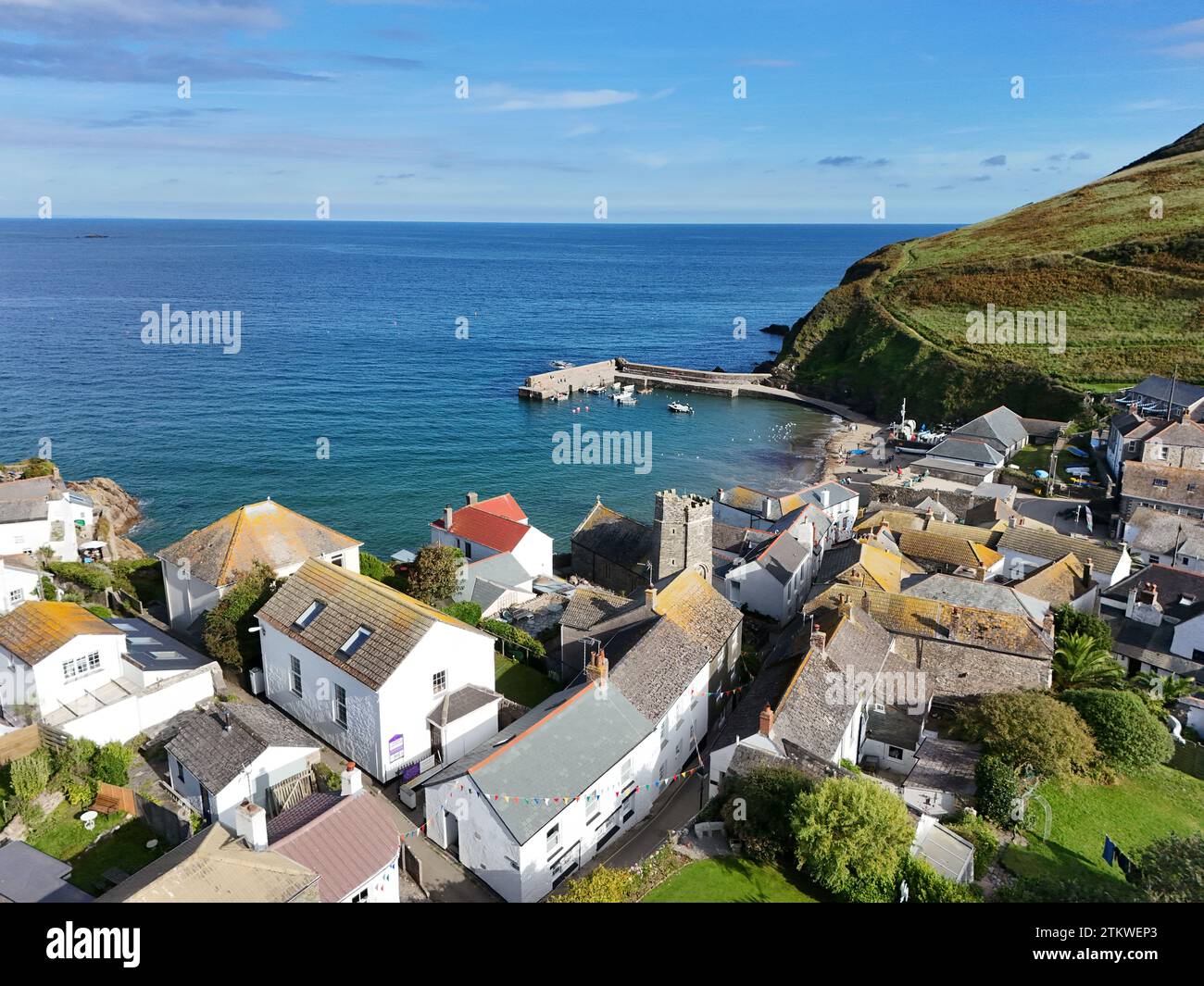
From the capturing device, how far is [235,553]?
38.7 meters

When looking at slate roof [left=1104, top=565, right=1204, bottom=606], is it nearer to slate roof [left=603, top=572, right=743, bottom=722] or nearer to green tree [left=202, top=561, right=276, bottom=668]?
slate roof [left=603, top=572, right=743, bottom=722]

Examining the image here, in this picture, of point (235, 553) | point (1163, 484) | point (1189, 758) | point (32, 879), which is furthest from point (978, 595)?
point (32, 879)

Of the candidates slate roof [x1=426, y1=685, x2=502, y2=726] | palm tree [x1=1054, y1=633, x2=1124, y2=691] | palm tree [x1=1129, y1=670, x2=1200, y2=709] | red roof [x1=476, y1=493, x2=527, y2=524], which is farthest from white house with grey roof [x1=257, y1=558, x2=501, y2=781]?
palm tree [x1=1129, y1=670, x2=1200, y2=709]

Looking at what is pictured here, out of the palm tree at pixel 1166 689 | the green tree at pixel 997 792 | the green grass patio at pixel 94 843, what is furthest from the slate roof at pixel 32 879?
the palm tree at pixel 1166 689

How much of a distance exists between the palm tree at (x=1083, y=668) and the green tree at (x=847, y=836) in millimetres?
17792

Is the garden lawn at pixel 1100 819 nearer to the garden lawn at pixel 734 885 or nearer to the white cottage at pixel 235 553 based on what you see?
the garden lawn at pixel 734 885

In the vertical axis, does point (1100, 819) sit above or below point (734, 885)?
below

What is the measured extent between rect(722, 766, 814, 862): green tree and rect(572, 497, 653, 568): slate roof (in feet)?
78.9

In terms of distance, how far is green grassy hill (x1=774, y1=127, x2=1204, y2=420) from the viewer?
97.3 metres

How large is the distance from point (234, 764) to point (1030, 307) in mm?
116930

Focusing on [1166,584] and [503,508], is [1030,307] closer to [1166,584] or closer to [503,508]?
[1166,584]

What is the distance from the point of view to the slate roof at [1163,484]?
5897 cm
